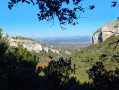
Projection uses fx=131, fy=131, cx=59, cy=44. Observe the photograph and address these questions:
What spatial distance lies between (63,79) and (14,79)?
7.01ft

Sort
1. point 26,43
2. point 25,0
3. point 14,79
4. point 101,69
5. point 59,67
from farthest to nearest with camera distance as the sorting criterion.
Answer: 1. point 26,43
2. point 59,67
3. point 101,69
4. point 14,79
5. point 25,0

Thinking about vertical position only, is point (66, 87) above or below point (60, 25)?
below

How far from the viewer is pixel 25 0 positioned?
4.41 metres

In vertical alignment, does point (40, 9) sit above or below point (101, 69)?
above

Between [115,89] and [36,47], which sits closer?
[115,89]

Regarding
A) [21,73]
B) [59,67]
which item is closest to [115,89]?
[59,67]

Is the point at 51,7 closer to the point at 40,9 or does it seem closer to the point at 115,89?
the point at 40,9

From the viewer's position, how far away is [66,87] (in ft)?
17.4

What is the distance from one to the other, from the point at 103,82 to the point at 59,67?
2.15 m

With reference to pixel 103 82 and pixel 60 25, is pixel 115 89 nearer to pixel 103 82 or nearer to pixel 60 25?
pixel 103 82

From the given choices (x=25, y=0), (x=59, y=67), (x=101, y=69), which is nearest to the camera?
(x=25, y=0)

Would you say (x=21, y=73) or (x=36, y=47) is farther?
(x=36, y=47)

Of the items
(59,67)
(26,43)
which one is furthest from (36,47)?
(59,67)

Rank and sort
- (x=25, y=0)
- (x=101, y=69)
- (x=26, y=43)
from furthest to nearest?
1. (x=26, y=43)
2. (x=101, y=69)
3. (x=25, y=0)
